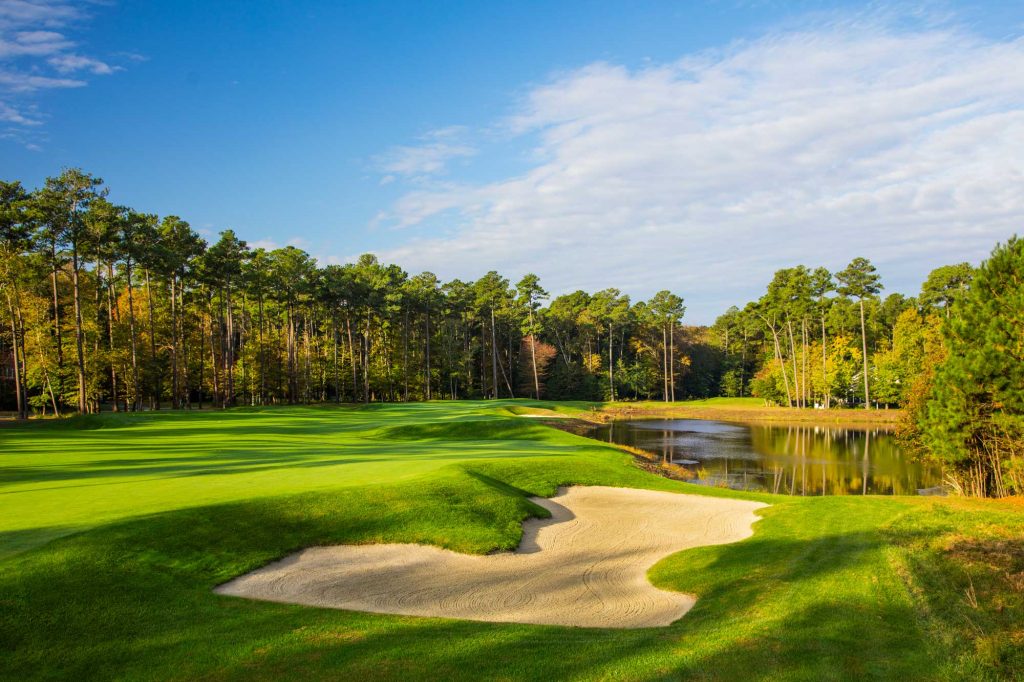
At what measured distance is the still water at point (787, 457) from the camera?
1264 inches

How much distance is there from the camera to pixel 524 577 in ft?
40.1

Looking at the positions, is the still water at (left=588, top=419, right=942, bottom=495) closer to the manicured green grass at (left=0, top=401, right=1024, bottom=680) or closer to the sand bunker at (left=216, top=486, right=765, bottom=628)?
the manicured green grass at (left=0, top=401, right=1024, bottom=680)

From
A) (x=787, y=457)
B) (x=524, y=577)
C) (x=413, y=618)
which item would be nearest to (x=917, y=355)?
(x=787, y=457)

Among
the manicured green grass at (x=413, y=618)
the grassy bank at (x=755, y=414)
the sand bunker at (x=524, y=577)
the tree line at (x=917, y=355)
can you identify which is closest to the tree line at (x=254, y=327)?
the grassy bank at (x=755, y=414)

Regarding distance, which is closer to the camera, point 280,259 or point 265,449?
point 265,449

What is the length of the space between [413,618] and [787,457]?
38778 millimetres

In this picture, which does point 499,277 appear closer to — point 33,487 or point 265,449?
point 265,449

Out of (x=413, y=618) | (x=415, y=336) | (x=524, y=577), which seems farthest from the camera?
(x=415, y=336)

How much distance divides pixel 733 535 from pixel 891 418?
60824 mm

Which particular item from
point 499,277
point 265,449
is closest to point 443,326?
point 499,277

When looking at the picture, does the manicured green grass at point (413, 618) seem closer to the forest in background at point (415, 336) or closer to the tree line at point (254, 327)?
the forest in background at point (415, 336)

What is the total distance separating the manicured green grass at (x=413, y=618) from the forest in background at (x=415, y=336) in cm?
859

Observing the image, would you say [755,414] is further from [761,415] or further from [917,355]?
[917,355]

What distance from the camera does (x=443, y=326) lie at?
9844 cm
